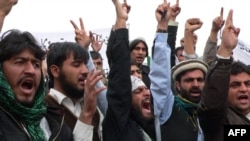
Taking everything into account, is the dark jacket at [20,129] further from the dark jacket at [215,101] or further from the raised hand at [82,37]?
the raised hand at [82,37]

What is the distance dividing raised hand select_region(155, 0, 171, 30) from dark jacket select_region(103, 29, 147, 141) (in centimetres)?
83

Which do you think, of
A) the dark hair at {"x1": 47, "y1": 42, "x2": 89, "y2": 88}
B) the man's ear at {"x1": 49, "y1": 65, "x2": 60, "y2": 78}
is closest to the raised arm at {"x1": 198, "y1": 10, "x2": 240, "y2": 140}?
the dark hair at {"x1": 47, "y1": 42, "x2": 89, "y2": 88}

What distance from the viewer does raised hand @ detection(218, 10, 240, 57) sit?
12.0 ft

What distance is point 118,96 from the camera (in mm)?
3562

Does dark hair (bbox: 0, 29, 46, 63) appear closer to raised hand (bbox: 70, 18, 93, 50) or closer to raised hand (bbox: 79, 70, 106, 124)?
raised hand (bbox: 79, 70, 106, 124)

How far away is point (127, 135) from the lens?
3.63 meters

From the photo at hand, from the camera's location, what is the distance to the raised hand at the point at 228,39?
144 inches

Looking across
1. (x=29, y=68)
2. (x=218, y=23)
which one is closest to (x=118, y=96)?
(x=29, y=68)

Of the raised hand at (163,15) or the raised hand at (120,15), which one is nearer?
the raised hand at (120,15)

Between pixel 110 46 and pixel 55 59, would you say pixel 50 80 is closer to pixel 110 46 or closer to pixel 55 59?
pixel 55 59

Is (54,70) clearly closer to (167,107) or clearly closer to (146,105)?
(146,105)

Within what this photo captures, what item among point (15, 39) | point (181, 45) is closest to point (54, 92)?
point (15, 39)

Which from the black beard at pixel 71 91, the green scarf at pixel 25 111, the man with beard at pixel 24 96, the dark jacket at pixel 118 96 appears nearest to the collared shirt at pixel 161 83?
the dark jacket at pixel 118 96

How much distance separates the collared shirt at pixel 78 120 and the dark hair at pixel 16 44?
0.52m
